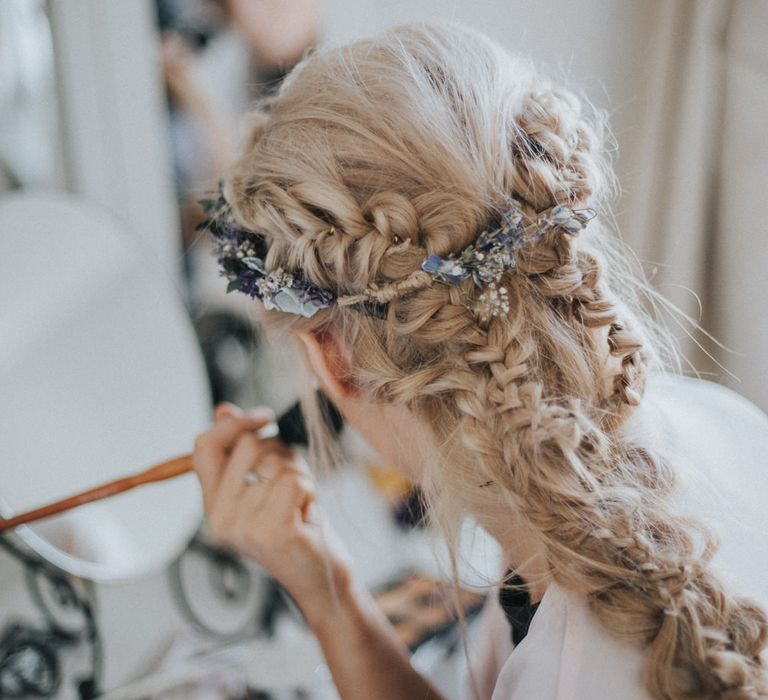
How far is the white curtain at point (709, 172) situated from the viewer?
0.90 m

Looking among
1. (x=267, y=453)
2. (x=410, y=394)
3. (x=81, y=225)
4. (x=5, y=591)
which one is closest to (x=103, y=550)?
(x=5, y=591)

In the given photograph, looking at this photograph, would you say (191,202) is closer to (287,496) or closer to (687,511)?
(287,496)

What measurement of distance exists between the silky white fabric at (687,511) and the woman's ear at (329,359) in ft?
0.83

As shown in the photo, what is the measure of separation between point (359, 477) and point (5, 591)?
669 mm

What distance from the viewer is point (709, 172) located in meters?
0.98

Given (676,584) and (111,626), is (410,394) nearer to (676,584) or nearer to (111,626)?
(676,584)

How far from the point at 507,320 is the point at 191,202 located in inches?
28.4

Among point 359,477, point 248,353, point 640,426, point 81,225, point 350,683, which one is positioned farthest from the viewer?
point 359,477

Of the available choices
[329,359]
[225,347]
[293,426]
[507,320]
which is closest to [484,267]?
[507,320]

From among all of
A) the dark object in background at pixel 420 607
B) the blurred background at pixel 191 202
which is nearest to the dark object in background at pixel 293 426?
the blurred background at pixel 191 202

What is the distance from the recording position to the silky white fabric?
1.69ft

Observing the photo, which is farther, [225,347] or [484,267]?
[225,347]

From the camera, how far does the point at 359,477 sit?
135 centimetres

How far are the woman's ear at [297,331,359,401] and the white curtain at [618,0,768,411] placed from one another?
1.93 feet
